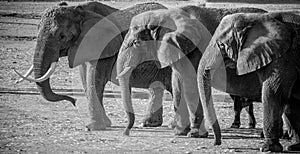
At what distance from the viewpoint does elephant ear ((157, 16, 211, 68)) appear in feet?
37.6

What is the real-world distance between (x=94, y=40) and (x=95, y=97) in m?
0.78

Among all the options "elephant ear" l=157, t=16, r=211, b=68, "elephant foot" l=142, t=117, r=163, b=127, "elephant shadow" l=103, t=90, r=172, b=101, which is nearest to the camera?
"elephant ear" l=157, t=16, r=211, b=68

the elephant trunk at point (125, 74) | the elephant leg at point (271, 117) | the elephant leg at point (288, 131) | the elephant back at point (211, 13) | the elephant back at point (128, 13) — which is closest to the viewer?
the elephant leg at point (271, 117)

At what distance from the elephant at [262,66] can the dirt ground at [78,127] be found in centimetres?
49

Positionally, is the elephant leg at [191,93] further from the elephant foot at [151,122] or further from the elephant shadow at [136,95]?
the elephant shadow at [136,95]

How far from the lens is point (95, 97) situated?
12641mm

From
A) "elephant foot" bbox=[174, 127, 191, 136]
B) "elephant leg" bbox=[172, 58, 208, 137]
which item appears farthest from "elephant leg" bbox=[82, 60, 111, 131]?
"elephant leg" bbox=[172, 58, 208, 137]

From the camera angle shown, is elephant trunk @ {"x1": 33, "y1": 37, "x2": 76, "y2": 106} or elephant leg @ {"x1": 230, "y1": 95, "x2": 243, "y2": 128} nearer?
elephant trunk @ {"x1": 33, "y1": 37, "x2": 76, "y2": 106}

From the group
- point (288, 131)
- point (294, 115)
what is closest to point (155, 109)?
point (288, 131)

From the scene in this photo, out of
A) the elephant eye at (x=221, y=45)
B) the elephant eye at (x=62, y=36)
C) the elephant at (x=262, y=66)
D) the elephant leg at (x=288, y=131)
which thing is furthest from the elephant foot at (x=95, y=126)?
the elephant eye at (x=221, y=45)

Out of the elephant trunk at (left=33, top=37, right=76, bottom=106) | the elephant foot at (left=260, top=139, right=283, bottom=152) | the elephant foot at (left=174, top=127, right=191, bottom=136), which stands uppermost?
the elephant trunk at (left=33, top=37, right=76, bottom=106)

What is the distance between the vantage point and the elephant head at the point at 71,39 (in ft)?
40.9

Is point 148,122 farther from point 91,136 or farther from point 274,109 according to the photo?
point 274,109

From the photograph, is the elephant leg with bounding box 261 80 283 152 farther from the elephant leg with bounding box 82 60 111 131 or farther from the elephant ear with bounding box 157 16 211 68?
the elephant leg with bounding box 82 60 111 131
